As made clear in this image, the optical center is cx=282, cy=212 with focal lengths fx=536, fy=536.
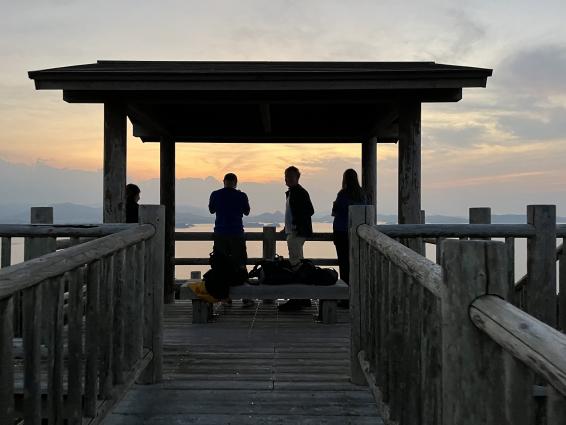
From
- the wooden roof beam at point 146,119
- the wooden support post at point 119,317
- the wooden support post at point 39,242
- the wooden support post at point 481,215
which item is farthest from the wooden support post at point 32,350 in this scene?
the wooden support post at point 481,215

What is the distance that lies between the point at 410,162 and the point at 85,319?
14.6ft

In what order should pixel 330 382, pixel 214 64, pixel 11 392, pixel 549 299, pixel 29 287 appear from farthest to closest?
pixel 214 64 < pixel 549 299 < pixel 330 382 < pixel 29 287 < pixel 11 392

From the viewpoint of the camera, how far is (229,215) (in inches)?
295

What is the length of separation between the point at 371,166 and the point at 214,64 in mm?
3795

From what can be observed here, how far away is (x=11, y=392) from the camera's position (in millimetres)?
1824

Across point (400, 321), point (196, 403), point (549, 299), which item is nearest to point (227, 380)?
point (196, 403)

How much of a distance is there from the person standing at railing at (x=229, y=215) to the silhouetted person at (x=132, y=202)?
121 cm

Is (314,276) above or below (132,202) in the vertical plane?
below

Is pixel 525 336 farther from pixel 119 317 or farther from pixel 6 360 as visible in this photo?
pixel 119 317

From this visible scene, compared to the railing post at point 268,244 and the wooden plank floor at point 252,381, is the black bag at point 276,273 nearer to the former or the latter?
the wooden plank floor at point 252,381

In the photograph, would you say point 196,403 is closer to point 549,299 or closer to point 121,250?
point 121,250

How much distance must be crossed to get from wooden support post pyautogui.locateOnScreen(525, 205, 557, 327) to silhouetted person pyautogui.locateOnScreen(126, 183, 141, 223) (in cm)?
536

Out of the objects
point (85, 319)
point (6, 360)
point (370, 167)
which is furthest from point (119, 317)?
point (370, 167)

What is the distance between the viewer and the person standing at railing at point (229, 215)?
293 inches
